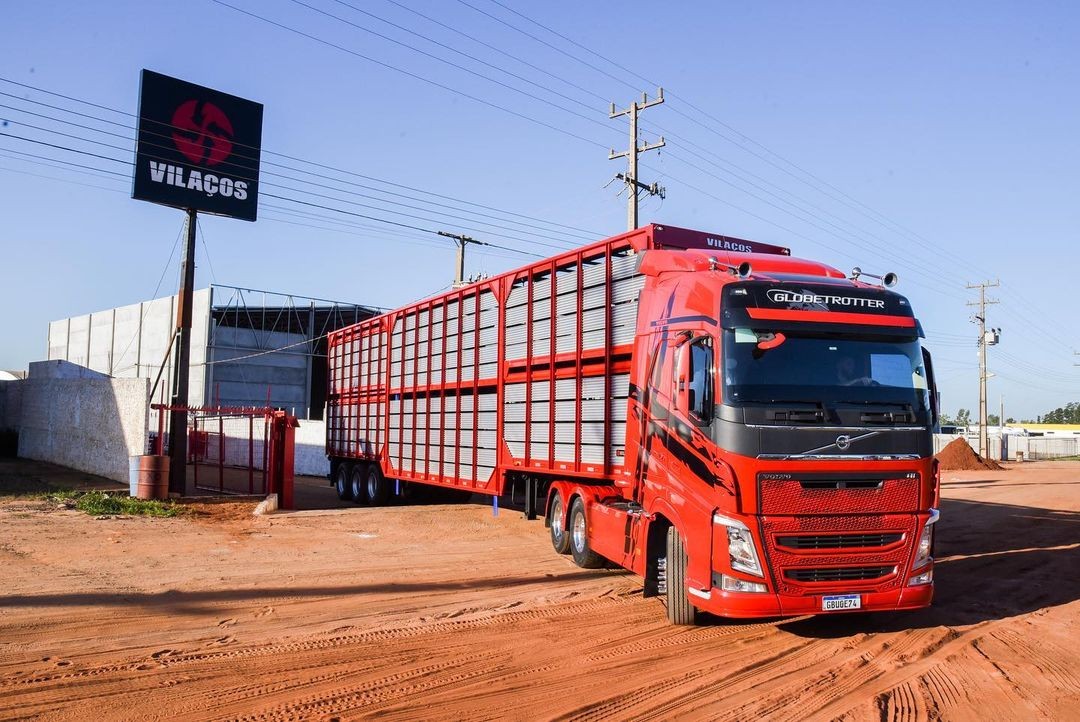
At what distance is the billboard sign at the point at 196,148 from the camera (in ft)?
66.3

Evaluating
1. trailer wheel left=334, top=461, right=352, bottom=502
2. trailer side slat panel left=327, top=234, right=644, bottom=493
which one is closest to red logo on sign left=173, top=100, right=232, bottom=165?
trailer side slat panel left=327, top=234, right=644, bottom=493

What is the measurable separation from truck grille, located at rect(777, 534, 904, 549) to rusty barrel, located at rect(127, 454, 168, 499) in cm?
1508

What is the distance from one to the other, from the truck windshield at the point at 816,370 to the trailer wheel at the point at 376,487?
13.0m

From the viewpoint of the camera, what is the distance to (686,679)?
6191mm

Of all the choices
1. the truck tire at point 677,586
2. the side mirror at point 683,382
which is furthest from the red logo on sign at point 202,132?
the truck tire at point 677,586

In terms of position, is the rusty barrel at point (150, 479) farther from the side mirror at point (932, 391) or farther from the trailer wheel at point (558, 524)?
the side mirror at point (932, 391)

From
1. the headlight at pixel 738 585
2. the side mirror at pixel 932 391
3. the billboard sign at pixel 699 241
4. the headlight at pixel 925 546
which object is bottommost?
the headlight at pixel 738 585

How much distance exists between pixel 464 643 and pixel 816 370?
3.95 meters

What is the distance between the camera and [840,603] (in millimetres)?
6945

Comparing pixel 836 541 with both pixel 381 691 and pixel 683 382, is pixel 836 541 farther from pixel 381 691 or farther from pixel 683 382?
pixel 381 691

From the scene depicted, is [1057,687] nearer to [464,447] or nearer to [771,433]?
[771,433]

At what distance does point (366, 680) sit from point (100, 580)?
5322 mm

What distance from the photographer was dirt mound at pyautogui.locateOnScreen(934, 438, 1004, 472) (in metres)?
42.8

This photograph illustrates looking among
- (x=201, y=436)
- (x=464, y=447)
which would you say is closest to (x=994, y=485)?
(x=464, y=447)
